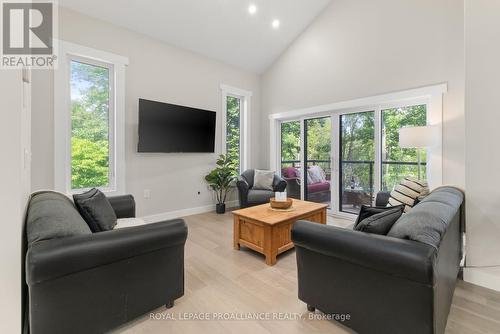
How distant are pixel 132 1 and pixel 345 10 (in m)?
3.46

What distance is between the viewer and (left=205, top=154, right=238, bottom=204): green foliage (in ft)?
15.5

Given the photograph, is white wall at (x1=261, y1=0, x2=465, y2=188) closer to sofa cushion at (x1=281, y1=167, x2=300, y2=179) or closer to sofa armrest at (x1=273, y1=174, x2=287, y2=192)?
sofa cushion at (x1=281, y1=167, x2=300, y2=179)

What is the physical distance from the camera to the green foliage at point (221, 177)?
186 inches

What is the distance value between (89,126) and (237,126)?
2.92 m

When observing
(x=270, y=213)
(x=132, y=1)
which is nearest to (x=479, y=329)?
(x=270, y=213)

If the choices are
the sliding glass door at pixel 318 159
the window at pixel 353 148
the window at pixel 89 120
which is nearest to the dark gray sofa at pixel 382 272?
the window at pixel 353 148

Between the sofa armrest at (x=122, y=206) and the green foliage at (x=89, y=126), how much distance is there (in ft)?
3.71

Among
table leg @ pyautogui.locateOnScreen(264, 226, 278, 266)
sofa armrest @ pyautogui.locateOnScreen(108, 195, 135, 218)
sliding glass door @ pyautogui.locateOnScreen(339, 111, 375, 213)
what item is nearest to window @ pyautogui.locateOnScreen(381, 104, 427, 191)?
sliding glass door @ pyautogui.locateOnScreen(339, 111, 375, 213)

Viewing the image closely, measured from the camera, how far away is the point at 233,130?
215 inches

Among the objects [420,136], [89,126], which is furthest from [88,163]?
[420,136]

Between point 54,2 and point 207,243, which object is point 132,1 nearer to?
point 54,2

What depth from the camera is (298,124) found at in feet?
16.9

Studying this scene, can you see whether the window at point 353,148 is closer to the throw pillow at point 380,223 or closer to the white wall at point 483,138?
the white wall at point 483,138

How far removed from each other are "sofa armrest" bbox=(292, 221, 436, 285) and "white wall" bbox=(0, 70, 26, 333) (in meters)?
1.65
